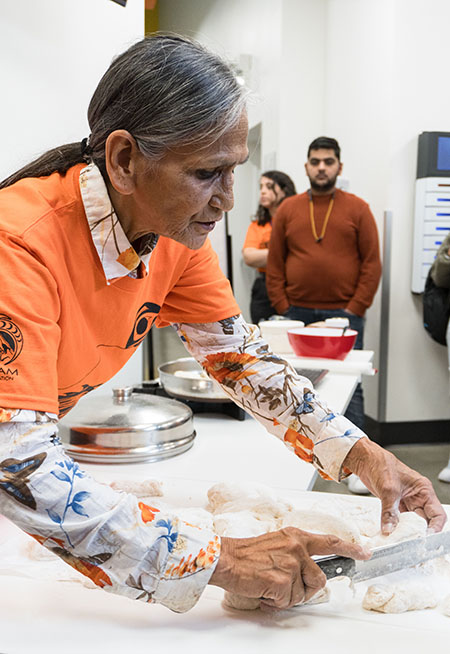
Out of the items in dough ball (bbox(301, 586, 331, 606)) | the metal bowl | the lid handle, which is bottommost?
dough ball (bbox(301, 586, 331, 606))

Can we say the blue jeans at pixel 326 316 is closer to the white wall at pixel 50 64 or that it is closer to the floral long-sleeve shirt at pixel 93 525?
the white wall at pixel 50 64

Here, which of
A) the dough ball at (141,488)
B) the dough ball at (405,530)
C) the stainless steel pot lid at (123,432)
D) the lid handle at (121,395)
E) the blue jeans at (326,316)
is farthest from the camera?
the blue jeans at (326,316)

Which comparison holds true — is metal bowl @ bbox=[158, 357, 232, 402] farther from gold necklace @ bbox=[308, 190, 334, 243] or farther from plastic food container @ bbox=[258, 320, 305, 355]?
gold necklace @ bbox=[308, 190, 334, 243]

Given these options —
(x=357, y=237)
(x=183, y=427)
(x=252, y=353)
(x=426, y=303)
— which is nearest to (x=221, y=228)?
(x=357, y=237)

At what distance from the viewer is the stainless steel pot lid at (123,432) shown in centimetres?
147

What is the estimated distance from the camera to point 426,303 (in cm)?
386

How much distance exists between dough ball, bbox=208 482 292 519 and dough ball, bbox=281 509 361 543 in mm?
29

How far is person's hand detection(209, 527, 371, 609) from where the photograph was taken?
0.84 metres

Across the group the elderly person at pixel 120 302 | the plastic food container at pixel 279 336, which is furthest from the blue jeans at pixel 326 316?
the elderly person at pixel 120 302

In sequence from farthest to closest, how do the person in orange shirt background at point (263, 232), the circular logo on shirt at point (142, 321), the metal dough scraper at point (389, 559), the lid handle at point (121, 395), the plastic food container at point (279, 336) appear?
the person in orange shirt background at point (263, 232) → the plastic food container at point (279, 336) → the lid handle at point (121, 395) → the circular logo on shirt at point (142, 321) → the metal dough scraper at point (389, 559)

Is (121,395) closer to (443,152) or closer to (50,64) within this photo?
(50,64)

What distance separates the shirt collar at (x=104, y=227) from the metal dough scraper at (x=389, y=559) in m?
0.53

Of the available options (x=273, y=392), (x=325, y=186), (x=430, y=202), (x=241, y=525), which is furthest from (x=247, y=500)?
(x=430, y=202)

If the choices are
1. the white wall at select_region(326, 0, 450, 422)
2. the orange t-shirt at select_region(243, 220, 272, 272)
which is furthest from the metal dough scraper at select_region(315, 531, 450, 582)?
the orange t-shirt at select_region(243, 220, 272, 272)
